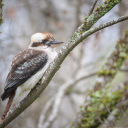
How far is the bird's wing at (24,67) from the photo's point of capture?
7.47ft

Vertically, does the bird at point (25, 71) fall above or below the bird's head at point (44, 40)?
below

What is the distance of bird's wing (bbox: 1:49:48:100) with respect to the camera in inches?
89.7

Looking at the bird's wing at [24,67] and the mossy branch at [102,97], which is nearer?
the bird's wing at [24,67]

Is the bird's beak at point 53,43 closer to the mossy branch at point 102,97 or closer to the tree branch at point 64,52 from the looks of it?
the tree branch at point 64,52

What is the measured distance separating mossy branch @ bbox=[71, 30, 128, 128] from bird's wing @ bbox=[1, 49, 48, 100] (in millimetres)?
1298

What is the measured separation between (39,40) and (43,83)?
832 mm

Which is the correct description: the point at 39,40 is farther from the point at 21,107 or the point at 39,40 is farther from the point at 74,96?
the point at 74,96

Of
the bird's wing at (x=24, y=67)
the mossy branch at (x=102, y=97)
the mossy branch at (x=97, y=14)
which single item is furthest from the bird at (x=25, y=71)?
the mossy branch at (x=102, y=97)

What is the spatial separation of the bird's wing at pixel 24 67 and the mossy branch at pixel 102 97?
4.26ft

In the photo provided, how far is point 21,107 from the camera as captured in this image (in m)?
2.17

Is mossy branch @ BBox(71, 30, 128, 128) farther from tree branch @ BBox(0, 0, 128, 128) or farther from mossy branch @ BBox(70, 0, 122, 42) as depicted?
mossy branch @ BBox(70, 0, 122, 42)

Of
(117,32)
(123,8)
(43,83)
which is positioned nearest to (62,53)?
(43,83)

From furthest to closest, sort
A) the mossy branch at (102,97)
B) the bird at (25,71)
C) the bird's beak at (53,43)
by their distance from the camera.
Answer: the mossy branch at (102,97) → the bird's beak at (53,43) → the bird at (25,71)

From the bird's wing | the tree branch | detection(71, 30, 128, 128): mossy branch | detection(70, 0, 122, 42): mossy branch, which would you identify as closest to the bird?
the bird's wing
